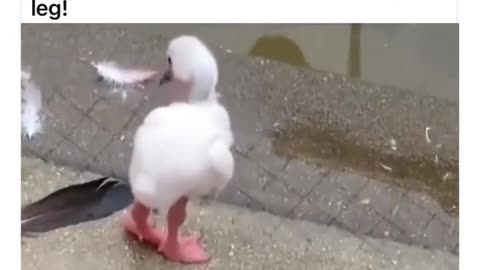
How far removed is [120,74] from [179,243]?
0.11 metres

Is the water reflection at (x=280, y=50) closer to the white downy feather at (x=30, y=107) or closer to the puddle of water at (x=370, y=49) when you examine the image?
the puddle of water at (x=370, y=49)

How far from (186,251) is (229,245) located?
0.09ft

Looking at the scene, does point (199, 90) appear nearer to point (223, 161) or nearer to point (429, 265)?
point (223, 161)

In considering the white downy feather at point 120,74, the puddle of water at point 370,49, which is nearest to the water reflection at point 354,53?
the puddle of water at point 370,49

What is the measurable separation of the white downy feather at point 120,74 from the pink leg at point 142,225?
0.07 m

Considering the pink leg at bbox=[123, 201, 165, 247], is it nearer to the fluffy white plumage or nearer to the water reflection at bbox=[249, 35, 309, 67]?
the fluffy white plumage

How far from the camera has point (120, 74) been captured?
0.54 metres

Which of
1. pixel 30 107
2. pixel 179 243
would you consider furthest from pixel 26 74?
pixel 179 243

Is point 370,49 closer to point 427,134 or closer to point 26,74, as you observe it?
point 427,134

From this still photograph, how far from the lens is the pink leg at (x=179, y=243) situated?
536 millimetres

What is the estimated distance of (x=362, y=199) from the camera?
1.81 ft

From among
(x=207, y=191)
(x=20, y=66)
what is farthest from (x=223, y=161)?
(x=20, y=66)
